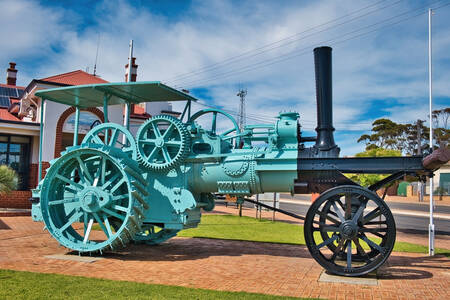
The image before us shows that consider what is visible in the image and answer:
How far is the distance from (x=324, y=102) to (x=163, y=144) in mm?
3617

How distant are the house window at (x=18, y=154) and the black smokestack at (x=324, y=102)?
56.1ft

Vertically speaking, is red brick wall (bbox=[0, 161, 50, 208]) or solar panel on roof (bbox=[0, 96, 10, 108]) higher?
solar panel on roof (bbox=[0, 96, 10, 108])

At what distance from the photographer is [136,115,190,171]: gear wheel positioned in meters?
8.98

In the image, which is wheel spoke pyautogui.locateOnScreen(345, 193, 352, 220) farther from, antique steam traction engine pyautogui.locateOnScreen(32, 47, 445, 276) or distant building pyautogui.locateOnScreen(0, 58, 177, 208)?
distant building pyautogui.locateOnScreen(0, 58, 177, 208)

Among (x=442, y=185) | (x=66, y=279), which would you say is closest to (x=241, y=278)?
(x=66, y=279)

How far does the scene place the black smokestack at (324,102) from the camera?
802cm

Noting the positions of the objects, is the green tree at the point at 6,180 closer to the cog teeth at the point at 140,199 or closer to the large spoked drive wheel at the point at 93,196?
the large spoked drive wheel at the point at 93,196

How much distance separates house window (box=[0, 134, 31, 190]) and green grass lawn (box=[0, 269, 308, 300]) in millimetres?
15209

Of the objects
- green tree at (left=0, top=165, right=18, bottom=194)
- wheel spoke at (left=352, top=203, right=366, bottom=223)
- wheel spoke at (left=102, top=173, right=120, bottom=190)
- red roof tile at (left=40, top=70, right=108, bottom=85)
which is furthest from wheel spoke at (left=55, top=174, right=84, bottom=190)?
red roof tile at (left=40, top=70, right=108, bottom=85)

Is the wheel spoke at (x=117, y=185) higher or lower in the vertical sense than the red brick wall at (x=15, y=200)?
higher

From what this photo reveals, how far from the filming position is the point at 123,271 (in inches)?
297

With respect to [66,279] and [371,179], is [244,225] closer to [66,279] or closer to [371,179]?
[371,179]

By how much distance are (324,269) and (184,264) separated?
2.82 m

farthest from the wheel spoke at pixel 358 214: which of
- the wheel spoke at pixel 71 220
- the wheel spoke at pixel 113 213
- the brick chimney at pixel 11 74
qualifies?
the brick chimney at pixel 11 74
